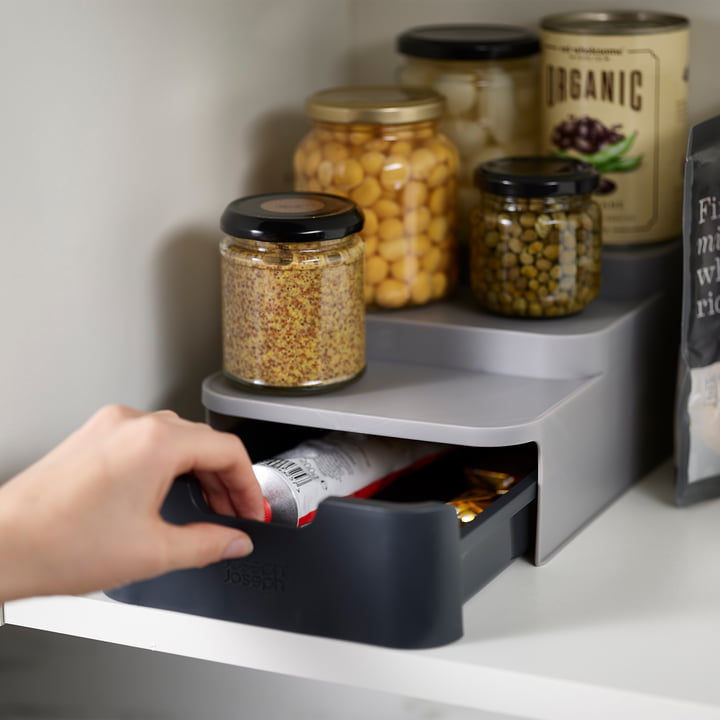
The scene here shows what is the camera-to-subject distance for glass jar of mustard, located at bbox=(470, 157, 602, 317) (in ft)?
2.89

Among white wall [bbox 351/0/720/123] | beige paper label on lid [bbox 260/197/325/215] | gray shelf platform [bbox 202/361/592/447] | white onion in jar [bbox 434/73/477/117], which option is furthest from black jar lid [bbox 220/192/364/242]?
white wall [bbox 351/0/720/123]

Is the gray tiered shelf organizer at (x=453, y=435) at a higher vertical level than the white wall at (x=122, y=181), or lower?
lower

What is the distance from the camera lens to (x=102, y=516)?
62cm

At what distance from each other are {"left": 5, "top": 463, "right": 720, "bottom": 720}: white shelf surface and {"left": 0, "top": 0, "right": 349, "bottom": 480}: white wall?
157 mm

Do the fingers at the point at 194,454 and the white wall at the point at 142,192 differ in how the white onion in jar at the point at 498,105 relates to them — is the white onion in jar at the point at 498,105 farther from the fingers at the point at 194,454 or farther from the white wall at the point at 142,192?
the fingers at the point at 194,454

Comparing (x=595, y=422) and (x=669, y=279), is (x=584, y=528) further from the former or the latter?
(x=669, y=279)

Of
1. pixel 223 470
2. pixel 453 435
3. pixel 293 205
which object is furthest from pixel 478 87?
pixel 223 470

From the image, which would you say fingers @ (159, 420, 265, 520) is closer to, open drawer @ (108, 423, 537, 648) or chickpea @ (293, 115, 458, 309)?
open drawer @ (108, 423, 537, 648)

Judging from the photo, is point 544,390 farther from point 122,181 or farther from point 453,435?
point 122,181

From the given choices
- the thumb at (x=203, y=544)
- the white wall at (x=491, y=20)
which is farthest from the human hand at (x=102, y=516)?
the white wall at (x=491, y=20)

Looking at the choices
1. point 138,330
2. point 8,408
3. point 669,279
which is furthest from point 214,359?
point 669,279

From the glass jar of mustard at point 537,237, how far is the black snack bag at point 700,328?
79 mm

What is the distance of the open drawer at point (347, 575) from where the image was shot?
661mm

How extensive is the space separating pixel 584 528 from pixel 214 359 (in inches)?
13.2
